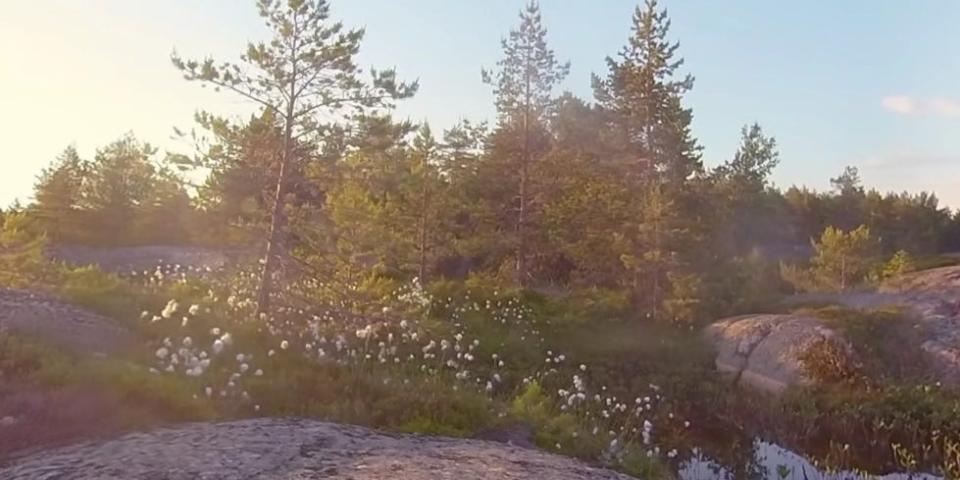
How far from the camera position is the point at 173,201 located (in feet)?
127

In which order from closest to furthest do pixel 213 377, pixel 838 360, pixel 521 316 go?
1. pixel 213 377
2. pixel 838 360
3. pixel 521 316

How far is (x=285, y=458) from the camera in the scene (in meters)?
6.98

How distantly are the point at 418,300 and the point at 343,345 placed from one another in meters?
5.16

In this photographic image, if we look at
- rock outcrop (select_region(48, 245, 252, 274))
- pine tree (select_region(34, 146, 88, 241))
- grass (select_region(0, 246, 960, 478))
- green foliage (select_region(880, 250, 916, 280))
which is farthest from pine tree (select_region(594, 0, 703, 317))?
pine tree (select_region(34, 146, 88, 241))

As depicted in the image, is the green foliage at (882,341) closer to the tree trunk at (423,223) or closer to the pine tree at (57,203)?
the tree trunk at (423,223)

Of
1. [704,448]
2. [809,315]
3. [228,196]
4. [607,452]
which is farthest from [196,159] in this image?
[809,315]

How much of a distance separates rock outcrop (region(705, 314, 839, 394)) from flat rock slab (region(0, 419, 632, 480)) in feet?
42.1

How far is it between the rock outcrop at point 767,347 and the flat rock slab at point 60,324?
14.7 m

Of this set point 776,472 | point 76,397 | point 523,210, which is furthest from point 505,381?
point 523,210

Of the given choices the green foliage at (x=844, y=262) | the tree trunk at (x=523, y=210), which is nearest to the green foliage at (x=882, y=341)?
the green foliage at (x=844, y=262)

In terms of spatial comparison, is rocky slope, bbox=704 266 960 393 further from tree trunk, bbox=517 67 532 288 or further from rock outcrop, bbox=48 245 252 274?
rock outcrop, bbox=48 245 252 274

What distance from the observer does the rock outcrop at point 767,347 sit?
19844mm

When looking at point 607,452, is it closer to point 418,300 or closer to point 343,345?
point 343,345

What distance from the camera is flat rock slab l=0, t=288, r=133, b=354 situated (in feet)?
34.7
